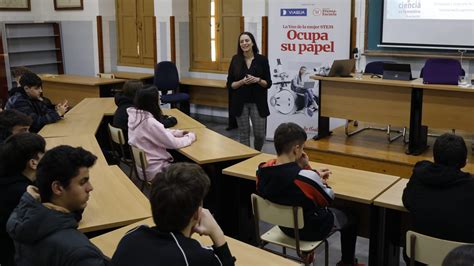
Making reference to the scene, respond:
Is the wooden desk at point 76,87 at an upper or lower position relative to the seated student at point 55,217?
lower

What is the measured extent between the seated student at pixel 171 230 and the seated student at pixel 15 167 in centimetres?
98

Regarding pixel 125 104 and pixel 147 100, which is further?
pixel 125 104

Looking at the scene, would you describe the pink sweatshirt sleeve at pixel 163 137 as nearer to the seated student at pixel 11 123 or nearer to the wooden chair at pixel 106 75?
the seated student at pixel 11 123

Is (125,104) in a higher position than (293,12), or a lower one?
lower

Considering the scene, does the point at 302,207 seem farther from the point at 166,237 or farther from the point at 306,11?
the point at 306,11

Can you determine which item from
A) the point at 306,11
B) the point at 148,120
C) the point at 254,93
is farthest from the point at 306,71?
the point at 148,120

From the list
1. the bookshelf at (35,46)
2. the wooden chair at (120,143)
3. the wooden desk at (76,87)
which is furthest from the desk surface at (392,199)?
the bookshelf at (35,46)

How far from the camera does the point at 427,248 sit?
246 centimetres

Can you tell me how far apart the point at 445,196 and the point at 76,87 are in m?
6.86

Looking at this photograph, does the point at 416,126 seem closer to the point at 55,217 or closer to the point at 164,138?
the point at 164,138

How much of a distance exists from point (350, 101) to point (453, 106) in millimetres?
955

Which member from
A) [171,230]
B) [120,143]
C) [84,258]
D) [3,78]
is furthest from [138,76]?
[171,230]

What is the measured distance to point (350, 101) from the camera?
5.07m

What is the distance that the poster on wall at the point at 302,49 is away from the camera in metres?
6.31
